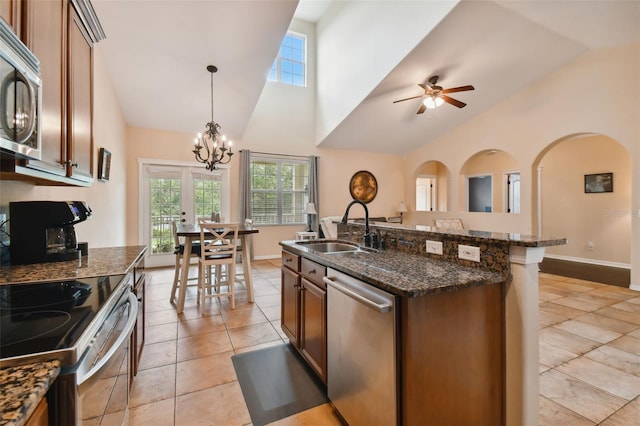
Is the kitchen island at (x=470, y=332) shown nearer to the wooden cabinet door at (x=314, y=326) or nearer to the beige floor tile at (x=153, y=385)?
the wooden cabinet door at (x=314, y=326)

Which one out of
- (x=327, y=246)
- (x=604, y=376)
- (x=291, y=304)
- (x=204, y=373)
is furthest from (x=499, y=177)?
(x=204, y=373)

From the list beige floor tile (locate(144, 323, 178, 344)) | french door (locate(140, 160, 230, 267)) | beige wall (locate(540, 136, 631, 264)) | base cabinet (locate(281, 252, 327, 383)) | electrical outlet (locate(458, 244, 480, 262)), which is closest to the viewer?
electrical outlet (locate(458, 244, 480, 262))

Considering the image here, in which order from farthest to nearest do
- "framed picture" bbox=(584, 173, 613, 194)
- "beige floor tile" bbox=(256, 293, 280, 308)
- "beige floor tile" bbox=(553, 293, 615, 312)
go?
"framed picture" bbox=(584, 173, 613, 194) → "beige floor tile" bbox=(256, 293, 280, 308) → "beige floor tile" bbox=(553, 293, 615, 312)

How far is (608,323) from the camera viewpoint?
2.88m

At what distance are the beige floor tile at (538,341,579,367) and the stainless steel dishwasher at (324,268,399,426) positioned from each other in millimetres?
1774

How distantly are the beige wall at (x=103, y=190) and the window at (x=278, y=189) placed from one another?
7.80 feet

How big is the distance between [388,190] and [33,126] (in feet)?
23.9

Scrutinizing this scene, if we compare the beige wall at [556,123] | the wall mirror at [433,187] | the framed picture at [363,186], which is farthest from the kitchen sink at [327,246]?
the wall mirror at [433,187]

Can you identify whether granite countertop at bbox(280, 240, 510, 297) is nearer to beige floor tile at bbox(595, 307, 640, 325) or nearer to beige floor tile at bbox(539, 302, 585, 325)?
beige floor tile at bbox(539, 302, 585, 325)

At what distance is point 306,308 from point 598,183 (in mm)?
6874

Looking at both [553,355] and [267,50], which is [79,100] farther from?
[553,355]

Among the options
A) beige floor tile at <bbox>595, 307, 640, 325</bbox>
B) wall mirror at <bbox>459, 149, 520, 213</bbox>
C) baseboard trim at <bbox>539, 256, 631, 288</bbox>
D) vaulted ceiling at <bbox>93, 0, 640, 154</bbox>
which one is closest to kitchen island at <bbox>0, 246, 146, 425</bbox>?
vaulted ceiling at <bbox>93, 0, 640, 154</bbox>

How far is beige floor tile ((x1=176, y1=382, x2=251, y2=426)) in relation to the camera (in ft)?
5.26

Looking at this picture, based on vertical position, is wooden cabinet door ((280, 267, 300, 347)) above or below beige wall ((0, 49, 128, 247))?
below
